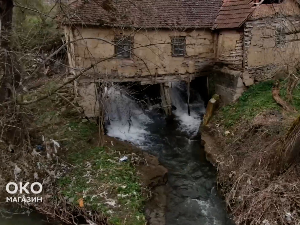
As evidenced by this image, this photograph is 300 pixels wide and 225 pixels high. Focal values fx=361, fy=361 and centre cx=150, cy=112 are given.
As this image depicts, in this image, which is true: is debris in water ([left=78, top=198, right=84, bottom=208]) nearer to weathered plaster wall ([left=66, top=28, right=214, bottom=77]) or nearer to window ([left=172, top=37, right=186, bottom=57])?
weathered plaster wall ([left=66, top=28, right=214, bottom=77])

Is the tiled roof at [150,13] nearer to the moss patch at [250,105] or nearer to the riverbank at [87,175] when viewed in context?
the moss patch at [250,105]

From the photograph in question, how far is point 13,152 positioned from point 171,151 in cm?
564

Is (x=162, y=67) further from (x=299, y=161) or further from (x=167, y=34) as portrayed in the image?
(x=299, y=161)

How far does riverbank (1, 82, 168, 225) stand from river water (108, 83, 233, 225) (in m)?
0.60

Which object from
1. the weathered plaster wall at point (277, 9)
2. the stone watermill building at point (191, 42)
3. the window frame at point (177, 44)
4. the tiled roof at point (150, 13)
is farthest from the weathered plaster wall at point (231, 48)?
the window frame at point (177, 44)

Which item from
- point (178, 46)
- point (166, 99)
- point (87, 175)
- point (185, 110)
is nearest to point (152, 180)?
point (87, 175)

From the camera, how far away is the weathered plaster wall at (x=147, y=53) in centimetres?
1340

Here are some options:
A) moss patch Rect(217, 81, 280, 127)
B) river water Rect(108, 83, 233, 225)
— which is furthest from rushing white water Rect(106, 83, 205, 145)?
moss patch Rect(217, 81, 280, 127)

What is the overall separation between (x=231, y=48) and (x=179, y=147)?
444 centimetres

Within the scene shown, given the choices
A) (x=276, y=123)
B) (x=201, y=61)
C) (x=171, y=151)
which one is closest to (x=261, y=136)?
(x=276, y=123)

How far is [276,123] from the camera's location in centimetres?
1138

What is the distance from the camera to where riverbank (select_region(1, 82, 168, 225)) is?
369 inches

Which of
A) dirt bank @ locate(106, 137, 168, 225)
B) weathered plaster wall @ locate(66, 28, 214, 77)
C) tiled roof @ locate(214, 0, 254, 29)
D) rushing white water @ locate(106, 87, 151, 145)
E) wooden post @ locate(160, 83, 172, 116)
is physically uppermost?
tiled roof @ locate(214, 0, 254, 29)

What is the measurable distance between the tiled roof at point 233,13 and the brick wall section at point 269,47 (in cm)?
35
